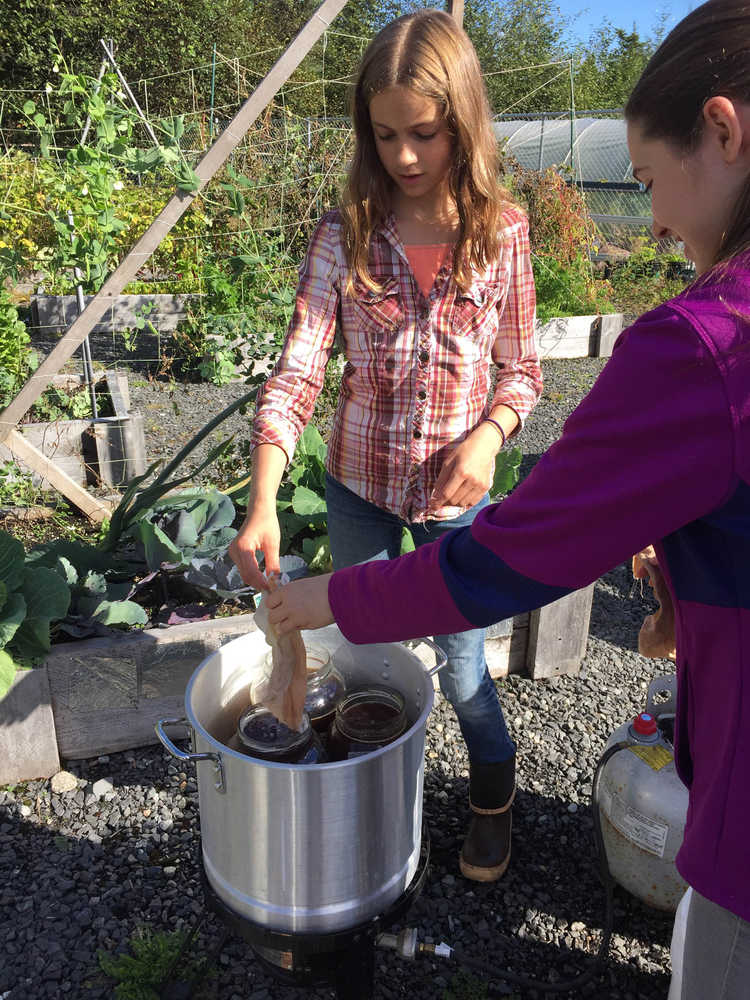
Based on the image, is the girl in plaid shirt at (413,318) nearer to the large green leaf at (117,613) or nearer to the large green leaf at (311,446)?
the large green leaf at (117,613)

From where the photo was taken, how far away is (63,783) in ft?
8.00

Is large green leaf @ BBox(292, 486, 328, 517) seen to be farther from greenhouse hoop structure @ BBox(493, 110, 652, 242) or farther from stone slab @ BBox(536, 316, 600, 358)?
greenhouse hoop structure @ BBox(493, 110, 652, 242)

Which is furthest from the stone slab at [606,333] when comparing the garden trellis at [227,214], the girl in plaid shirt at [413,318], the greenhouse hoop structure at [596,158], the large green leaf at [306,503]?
the girl in plaid shirt at [413,318]

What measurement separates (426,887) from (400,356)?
4.65ft

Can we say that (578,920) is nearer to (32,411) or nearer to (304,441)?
(304,441)

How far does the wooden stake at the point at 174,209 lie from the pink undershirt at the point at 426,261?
1222mm

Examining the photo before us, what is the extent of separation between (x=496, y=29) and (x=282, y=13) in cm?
695

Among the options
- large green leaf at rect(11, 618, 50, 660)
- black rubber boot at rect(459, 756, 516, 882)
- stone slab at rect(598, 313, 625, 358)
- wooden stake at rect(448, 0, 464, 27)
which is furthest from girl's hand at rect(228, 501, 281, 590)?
stone slab at rect(598, 313, 625, 358)

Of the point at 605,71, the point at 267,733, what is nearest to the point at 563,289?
the point at 267,733

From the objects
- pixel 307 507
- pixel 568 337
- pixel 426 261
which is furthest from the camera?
pixel 568 337

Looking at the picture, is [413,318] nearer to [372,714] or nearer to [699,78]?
[372,714]

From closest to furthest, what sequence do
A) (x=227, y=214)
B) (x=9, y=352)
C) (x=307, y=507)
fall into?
(x=307, y=507)
(x=9, y=352)
(x=227, y=214)

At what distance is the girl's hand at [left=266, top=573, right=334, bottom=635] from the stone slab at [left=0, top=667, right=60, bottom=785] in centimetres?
158

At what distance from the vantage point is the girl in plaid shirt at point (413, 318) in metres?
1.63
